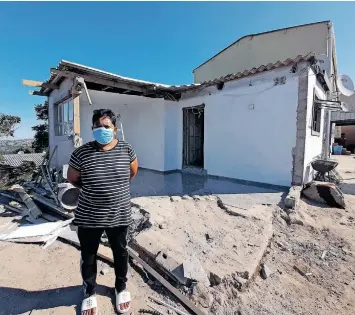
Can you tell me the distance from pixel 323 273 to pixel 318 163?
3.95m

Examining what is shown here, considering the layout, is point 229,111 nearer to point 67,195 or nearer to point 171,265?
point 67,195

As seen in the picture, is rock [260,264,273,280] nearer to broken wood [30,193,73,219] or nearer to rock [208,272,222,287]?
rock [208,272,222,287]

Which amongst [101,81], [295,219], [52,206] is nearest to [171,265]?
[295,219]

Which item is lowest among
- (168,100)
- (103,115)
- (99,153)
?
(99,153)

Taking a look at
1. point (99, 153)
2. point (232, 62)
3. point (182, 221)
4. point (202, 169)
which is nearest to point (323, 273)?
point (182, 221)

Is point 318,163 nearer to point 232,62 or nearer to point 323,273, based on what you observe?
point 323,273

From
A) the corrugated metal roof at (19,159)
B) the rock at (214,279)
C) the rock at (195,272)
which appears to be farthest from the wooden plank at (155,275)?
the corrugated metal roof at (19,159)

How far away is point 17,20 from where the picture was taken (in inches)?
254

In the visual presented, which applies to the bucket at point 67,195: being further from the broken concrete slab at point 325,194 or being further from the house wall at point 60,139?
the broken concrete slab at point 325,194

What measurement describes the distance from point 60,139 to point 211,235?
6.27 meters

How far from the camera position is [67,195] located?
13.9ft

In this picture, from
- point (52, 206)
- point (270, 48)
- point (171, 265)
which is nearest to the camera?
point (171, 265)

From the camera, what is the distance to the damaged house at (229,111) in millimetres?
5266

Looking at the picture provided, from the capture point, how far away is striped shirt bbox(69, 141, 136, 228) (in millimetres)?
1836
